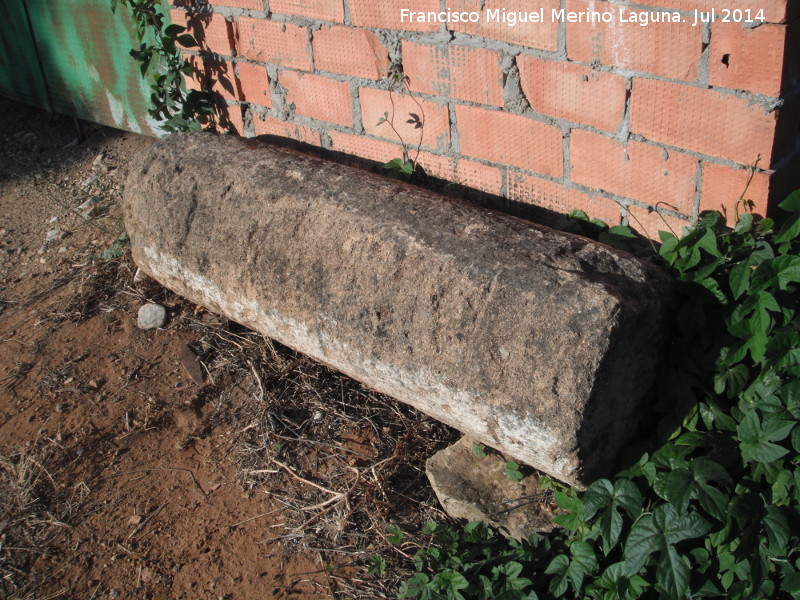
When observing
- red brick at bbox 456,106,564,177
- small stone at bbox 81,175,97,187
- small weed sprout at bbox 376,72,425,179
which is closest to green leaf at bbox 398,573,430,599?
red brick at bbox 456,106,564,177

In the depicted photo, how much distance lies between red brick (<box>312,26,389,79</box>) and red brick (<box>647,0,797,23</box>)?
1031 millimetres

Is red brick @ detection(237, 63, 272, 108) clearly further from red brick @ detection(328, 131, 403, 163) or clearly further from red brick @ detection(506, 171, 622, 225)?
red brick @ detection(506, 171, 622, 225)

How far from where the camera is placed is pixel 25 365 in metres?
3.09

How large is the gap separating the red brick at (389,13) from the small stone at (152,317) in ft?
4.46

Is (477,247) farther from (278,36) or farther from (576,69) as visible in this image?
(278,36)

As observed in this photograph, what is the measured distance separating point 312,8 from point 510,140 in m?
0.92

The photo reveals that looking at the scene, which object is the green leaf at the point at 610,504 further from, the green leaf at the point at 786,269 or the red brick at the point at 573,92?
the red brick at the point at 573,92

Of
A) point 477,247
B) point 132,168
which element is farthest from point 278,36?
point 477,247

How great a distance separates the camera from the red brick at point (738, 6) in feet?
6.02

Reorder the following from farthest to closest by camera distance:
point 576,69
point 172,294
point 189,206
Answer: point 172,294 < point 189,206 < point 576,69

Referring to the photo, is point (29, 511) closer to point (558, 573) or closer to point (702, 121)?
point (558, 573)

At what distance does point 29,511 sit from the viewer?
98.8 inches

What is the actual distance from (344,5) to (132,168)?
98cm

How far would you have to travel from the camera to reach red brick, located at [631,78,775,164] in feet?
6.58
